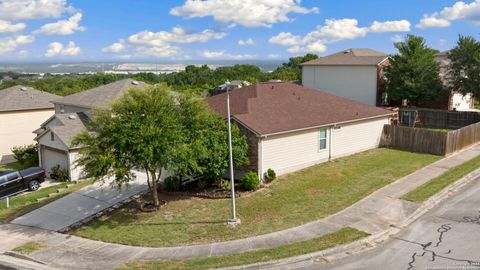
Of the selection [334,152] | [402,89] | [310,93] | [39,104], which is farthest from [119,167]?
[402,89]

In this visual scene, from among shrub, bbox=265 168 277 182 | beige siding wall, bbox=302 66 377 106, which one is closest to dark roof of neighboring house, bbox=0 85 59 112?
shrub, bbox=265 168 277 182

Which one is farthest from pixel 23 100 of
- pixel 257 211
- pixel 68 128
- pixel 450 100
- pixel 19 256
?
pixel 450 100

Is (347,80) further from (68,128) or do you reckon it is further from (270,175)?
(68,128)

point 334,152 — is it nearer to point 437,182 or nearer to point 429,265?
point 437,182

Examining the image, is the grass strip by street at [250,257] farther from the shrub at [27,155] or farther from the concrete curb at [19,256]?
the shrub at [27,155]

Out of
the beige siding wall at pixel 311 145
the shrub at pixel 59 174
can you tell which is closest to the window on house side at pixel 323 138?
the beige siding wall at pixel 311 145

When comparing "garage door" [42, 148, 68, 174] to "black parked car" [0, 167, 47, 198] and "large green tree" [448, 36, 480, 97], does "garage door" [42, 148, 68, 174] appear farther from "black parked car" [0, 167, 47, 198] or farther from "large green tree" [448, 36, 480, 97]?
"large green tree" [448, 36, 480, 97]
